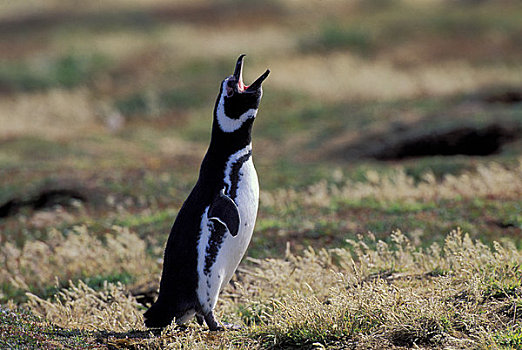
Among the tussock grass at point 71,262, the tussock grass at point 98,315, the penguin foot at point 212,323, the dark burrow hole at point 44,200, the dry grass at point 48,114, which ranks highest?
the penguin foot at point 212,323

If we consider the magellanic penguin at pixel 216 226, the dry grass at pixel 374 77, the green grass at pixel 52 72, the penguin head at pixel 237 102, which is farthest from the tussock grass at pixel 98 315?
the green grass at pixel 52 72

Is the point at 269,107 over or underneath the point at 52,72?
underneath

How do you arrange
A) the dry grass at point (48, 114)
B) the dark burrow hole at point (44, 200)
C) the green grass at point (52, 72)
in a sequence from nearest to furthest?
the dark burrow hole at point (44, 200), the dry grass at point (48, 114), the green grass at point (52, 72)

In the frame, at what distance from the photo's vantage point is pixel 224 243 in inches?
268

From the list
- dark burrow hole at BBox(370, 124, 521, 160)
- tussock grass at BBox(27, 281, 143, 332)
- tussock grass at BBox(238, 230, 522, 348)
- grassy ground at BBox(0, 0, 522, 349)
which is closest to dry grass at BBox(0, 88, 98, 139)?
grassy ground at BBox(0, 0, 522, 349)

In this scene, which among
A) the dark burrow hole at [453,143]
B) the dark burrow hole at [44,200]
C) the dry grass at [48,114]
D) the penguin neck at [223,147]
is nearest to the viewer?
the penguin neck at [223,147]

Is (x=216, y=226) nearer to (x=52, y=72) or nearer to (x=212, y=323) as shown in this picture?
(x=212, y=323)

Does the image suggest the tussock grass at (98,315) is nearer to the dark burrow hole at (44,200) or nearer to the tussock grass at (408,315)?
the tussock grass at (408,315)

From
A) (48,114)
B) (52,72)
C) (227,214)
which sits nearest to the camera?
(227,214)

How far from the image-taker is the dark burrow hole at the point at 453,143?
1845 cm

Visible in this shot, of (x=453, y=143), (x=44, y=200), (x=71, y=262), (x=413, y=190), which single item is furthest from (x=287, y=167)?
(x=71, y=262)

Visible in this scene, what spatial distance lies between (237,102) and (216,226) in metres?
1.24

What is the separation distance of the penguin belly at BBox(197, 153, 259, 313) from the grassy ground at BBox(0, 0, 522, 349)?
482 millimetres

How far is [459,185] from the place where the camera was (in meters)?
12.8
